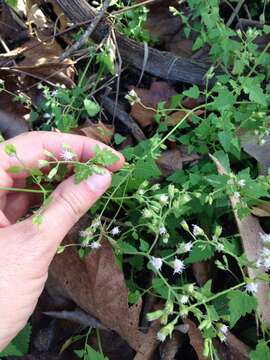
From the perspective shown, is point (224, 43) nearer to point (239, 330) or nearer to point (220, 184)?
point (220, 184)

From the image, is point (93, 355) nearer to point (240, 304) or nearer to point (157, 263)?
point (157, 263)

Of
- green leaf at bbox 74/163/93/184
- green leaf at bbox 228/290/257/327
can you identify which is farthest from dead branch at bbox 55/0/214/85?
green leaf at bbox 228/290/257/327

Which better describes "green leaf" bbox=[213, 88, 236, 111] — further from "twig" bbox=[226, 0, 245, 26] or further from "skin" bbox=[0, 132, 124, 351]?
"twig" bbox=[226, 0, 245, 26]

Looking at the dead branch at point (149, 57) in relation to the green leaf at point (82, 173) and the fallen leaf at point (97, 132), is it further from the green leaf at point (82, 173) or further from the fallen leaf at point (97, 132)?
the green leaf at point (82, 173)

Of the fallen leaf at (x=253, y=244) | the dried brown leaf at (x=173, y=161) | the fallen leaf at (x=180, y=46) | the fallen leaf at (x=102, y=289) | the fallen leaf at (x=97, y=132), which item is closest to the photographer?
the fallen leaf at (x=253, y=244)

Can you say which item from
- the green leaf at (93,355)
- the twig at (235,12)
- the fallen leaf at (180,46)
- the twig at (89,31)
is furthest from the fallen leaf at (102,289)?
the twig at (235,12)

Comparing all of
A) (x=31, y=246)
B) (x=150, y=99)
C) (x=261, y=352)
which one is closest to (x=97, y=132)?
(x=150, y=99)

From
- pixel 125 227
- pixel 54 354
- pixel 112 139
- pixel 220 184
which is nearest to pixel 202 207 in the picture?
pixel 220 184
